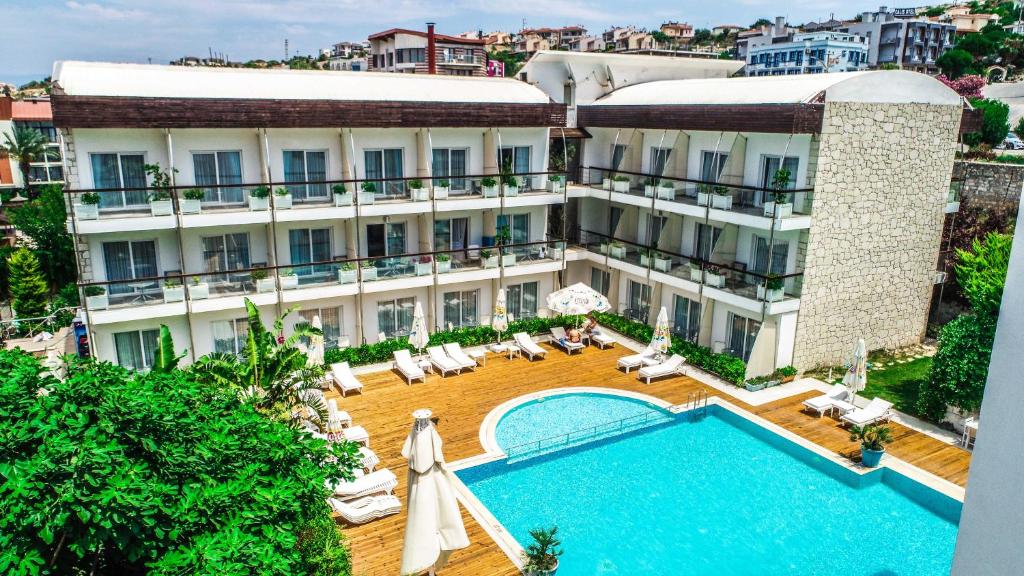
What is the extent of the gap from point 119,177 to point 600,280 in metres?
21.9

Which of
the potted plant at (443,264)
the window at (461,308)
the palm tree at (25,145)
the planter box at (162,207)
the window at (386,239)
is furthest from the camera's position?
the palm tree at (25,145)

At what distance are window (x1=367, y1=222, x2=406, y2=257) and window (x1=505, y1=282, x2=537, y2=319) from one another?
579cm

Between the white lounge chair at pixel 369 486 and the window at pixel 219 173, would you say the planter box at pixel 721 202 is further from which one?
the window at pixel 219 173

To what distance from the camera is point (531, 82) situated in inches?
1416

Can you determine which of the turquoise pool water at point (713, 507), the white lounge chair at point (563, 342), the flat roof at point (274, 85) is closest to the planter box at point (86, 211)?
the flat roof at point (274, 85)

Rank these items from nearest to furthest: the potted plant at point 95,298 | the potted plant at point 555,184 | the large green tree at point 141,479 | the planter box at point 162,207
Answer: the large green tree at point 141,479 < the potted plant at point 95,298 < the planter box at point 162,207 < the potted plant at point 555,184

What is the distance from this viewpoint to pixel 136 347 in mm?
24109

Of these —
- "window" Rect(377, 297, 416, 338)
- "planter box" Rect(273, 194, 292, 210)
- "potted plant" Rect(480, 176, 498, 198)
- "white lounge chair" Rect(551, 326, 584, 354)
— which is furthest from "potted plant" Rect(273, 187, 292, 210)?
"white lounge chair" Rect(551, 326, 584, 354)

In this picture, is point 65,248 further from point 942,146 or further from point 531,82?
point 942,146

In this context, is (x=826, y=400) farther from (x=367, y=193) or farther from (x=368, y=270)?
(x=367, y=193)

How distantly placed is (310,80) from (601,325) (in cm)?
1737

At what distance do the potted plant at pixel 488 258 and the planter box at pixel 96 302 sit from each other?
14.4 m

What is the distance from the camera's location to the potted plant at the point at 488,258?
29484 mm

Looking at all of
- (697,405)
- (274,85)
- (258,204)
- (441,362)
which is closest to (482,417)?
(441,362)
